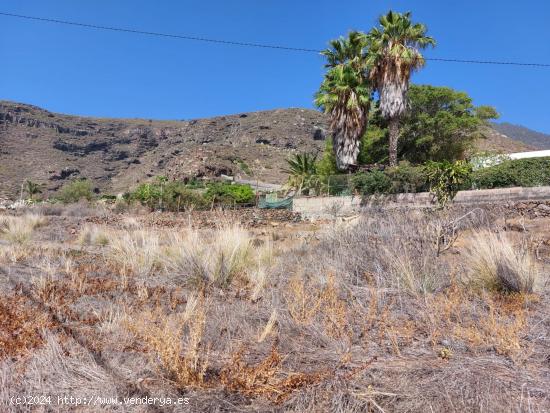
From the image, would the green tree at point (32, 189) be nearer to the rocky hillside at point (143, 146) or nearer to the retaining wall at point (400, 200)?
the rocky hillside at point (143, 146)

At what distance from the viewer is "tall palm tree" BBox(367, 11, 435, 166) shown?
25.9m

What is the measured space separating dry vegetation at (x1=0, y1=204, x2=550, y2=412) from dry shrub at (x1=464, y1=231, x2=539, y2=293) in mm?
17

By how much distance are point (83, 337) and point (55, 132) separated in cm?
13605

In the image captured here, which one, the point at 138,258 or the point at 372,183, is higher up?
the point at 372,183

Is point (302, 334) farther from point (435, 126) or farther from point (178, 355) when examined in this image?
point (435, 126)

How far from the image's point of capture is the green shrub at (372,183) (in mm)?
22344

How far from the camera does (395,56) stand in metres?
25.7

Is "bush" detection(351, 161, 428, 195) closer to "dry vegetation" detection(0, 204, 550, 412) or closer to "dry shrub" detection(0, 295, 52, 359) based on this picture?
"dry vegetation" detection(0, 204, 550, 412)

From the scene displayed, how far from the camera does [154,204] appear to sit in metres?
32.2

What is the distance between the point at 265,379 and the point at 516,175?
63.5ft

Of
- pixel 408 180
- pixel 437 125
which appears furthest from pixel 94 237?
pixel 437 125

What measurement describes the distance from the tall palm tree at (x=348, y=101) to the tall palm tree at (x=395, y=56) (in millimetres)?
1327

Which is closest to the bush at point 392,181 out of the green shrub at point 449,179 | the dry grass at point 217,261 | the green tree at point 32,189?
the green shrub at point 449,179

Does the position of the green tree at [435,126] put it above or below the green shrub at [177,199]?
above
